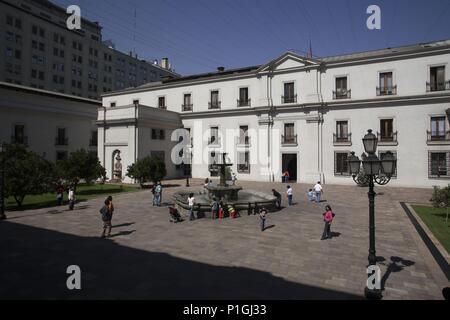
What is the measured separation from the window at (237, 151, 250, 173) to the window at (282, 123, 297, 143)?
464 centimetres

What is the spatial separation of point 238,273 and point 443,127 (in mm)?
26884

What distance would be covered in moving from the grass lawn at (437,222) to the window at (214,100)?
24201 millimetres

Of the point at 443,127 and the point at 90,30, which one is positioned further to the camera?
the point at 90,30

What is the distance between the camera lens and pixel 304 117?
104 ft

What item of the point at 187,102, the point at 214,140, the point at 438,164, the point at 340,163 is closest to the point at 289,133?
the point at 340,163

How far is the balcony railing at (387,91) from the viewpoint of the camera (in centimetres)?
2791

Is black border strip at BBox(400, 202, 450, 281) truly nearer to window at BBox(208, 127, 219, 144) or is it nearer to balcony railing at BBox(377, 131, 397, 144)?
balcony railing at BBox(377, 131, 397, 144)

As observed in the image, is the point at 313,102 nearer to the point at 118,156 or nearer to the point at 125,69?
the point at 118,156

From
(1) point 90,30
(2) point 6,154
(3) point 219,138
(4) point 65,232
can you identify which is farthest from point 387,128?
(1) point 90,30

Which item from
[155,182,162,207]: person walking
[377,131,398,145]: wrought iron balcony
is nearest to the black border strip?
[155,182,162,207]: person walking

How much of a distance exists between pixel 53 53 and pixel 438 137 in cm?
6162

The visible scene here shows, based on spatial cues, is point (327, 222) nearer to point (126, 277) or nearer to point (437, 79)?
point (126, 277)

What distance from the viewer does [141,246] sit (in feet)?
35.3
